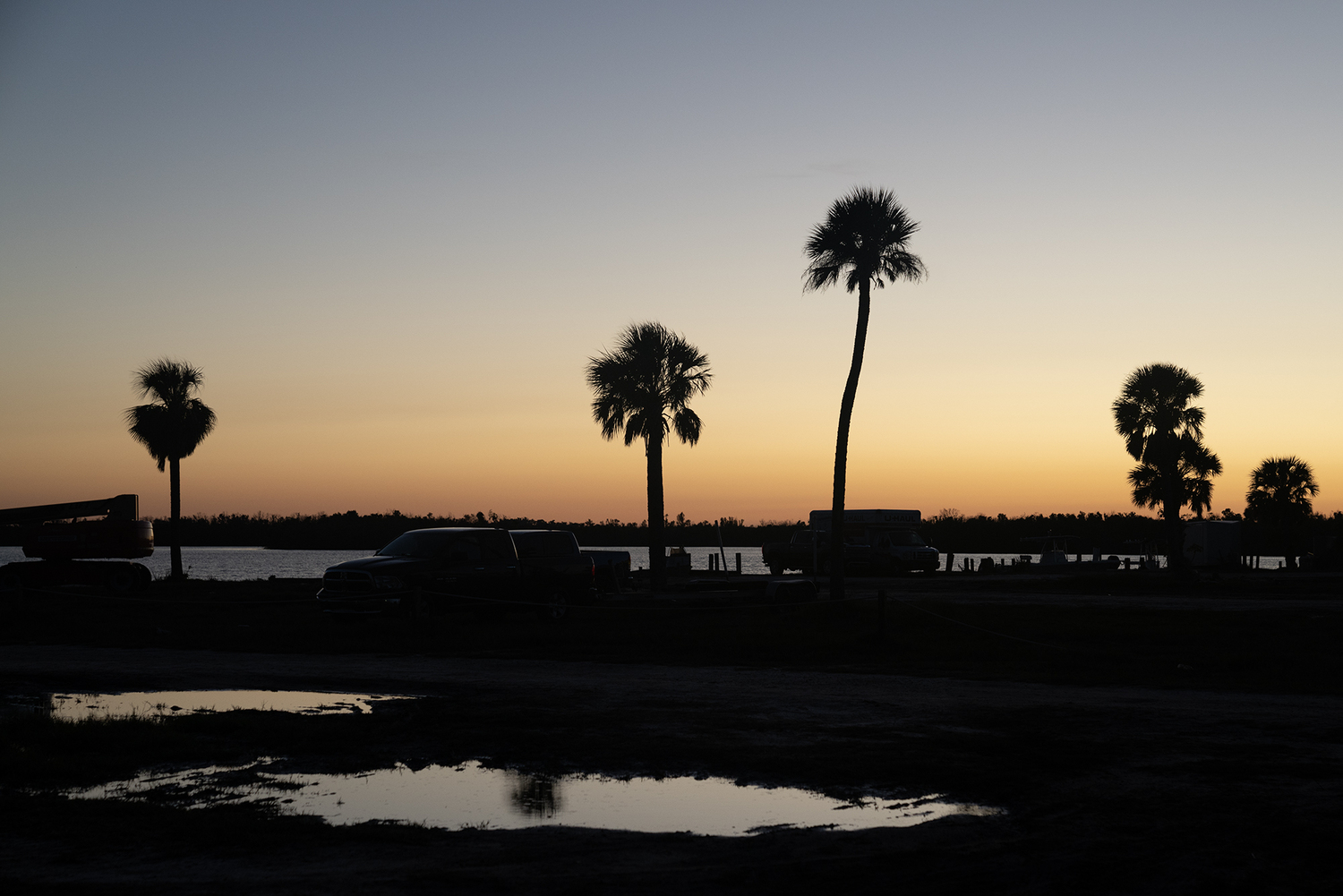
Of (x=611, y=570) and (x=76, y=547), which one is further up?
(x=76, y=547)

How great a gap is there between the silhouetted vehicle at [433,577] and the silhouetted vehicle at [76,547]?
65.4ft

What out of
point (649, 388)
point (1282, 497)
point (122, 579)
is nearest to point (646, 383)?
point (649, 388)

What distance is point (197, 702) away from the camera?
11.8 meters

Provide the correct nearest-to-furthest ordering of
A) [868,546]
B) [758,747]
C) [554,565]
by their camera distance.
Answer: [758,747] < [554,565] < [868,546]

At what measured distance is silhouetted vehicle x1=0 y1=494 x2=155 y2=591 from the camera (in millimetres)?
38469

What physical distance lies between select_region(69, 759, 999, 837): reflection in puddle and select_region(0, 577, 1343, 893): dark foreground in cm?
28

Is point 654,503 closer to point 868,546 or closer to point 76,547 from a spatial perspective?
point 868,546

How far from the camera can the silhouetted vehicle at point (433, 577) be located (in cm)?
2131

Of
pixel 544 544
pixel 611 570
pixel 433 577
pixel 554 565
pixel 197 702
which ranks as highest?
pixel 544 544

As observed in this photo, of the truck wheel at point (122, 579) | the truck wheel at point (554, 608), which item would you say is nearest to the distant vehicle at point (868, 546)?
the truck wheel at point (554, 608)

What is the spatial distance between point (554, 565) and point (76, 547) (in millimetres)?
23290

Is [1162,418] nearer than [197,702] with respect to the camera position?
No

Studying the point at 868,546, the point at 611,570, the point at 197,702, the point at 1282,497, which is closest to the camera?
the point at 197,702

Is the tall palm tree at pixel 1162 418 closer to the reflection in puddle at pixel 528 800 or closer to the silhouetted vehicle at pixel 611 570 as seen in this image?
the silhouetted vehicle at pixel 611 570
